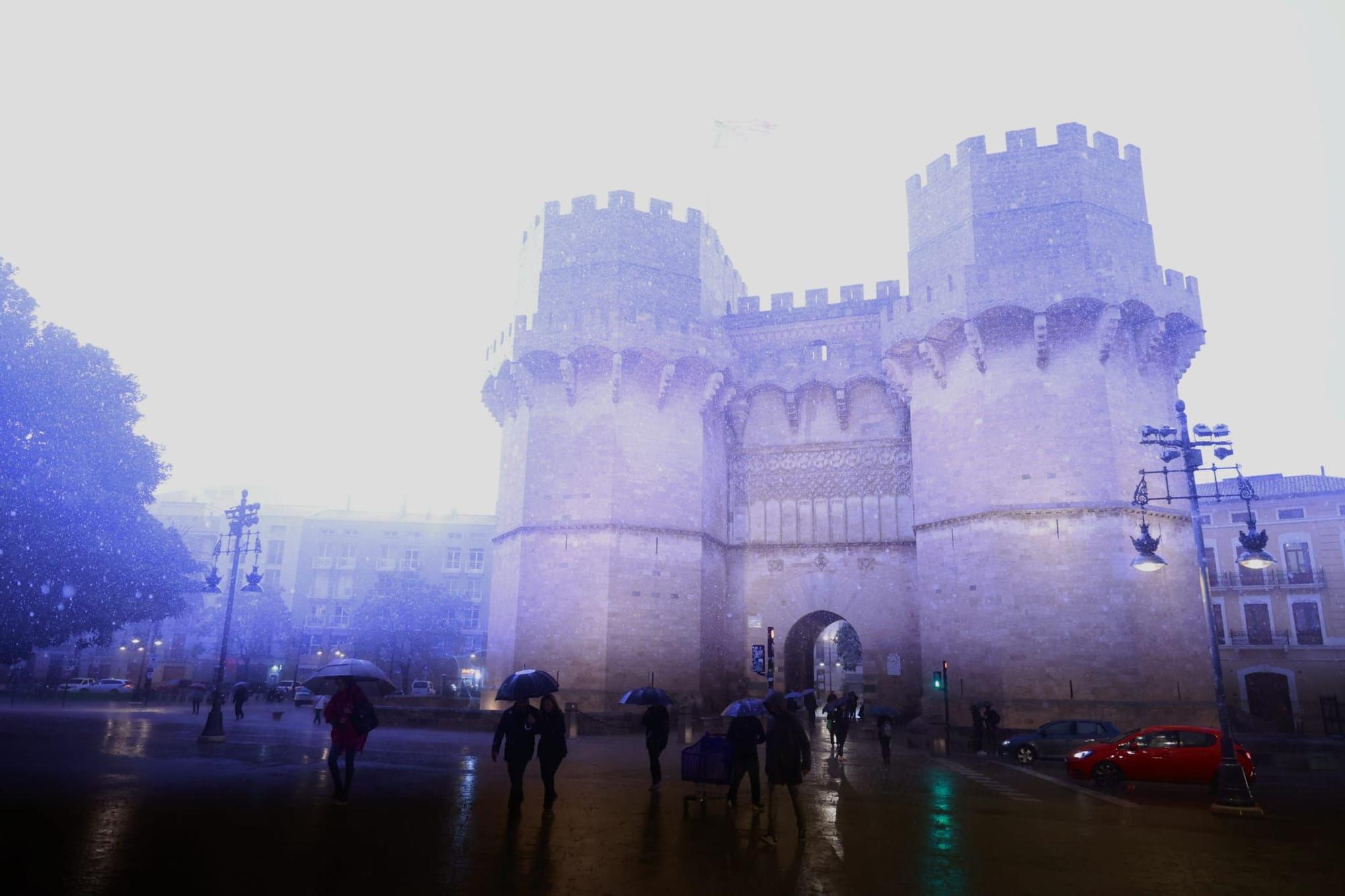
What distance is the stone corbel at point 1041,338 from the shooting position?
23.1 meters

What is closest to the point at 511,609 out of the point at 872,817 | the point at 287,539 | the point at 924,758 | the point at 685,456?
the point at 685,456

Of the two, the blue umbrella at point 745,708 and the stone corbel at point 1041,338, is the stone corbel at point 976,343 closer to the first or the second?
the stone corbel at point 1041,338

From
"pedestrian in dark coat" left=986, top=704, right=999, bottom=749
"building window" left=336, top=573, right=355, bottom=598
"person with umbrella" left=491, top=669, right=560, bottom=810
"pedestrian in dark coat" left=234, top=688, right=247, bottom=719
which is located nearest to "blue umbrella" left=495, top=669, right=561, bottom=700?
"person with umbrella" left=491, top=669, right=560, bottom=810

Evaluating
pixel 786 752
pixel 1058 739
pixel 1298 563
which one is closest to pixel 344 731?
pixel 786 752

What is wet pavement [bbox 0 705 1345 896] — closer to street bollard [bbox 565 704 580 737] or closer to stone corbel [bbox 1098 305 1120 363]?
street bollard [bbox 565 704 580 737]

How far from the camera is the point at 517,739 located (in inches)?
397

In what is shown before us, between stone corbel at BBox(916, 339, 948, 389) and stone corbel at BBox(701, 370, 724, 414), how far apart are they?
20.5ft

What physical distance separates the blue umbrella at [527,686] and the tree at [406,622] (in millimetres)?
38089

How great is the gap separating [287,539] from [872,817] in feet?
189

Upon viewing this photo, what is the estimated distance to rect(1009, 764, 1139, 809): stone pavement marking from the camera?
1222 centimetres

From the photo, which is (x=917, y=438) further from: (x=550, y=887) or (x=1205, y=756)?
(x=550, y=887)

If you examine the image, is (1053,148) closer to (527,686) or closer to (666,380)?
(666,380)

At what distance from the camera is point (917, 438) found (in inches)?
1025

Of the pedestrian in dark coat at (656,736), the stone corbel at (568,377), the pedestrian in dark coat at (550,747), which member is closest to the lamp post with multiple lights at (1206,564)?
the pedestrian in dark coat at (656,736)
